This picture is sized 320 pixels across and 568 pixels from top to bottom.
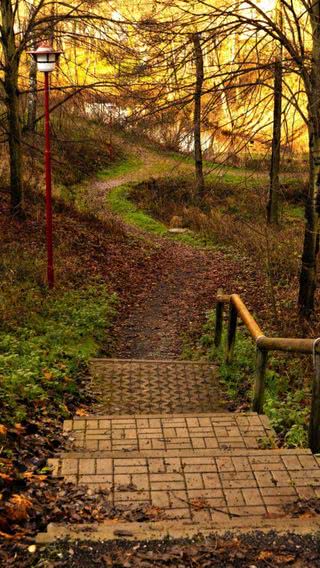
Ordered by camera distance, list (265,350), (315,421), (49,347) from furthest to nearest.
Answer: (49,347) → (265,350) → (315,421)

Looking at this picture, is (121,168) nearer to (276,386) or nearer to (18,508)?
(276,386)

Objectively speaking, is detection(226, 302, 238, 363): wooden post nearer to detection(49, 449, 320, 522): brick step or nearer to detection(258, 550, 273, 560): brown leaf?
detection(49, 449, 320, 522): brick step

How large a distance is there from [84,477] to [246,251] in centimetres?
1488

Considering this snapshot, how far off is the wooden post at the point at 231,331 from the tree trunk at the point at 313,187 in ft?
7.79

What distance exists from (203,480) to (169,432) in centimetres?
115

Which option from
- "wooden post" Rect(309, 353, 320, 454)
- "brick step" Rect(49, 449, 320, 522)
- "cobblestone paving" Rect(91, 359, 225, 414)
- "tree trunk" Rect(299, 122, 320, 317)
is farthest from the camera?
"tree trunk" Rect(299, 122, 320, 317)

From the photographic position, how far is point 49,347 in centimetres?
864

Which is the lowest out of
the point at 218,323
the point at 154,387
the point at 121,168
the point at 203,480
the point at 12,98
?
the point at 154,387

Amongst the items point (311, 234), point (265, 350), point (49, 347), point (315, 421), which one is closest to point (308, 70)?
point (311, 234)

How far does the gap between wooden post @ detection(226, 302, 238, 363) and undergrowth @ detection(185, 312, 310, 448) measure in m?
0.15

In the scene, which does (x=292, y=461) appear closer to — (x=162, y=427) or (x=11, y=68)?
(x=162, y=427)

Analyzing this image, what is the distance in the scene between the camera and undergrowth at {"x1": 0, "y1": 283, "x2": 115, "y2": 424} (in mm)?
6203

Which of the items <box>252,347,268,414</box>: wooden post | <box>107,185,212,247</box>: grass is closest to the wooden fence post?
<box>252,347,268,414</box>: wooden post

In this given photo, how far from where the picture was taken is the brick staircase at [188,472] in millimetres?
3623
